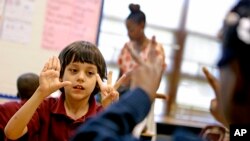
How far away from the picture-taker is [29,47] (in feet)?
9.05

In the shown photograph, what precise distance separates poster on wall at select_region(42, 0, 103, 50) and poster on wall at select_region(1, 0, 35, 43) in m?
0.12

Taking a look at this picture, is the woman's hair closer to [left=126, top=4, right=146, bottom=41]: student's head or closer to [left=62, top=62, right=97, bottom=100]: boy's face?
[left=126, top=4, right=146, bottom=41]: student's head

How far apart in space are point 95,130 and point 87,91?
79 centimetres

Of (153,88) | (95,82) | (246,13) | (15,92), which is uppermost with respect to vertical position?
(246,13)

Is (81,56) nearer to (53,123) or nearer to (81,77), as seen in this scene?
(81,77)

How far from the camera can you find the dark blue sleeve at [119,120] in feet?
2.21

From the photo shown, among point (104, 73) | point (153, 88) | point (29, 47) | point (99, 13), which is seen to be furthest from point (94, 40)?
point (153, 88)

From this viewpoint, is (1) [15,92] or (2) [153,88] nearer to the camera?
(2) [153,88]

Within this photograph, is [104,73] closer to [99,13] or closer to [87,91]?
[87,91]

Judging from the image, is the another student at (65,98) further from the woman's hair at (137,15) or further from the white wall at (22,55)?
the white wall at (22,55)

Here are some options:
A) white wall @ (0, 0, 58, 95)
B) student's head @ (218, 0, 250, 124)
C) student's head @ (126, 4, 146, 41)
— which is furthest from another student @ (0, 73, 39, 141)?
student's head @ (218, 0, 250, 124)

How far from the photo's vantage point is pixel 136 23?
203 cm

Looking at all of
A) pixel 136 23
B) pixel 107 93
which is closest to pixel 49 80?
pixel 107 93

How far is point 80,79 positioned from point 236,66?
2.90ft
